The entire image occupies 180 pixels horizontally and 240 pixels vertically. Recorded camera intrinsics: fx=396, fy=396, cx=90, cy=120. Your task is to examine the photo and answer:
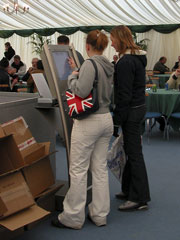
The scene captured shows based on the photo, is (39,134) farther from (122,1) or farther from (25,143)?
(122,1)

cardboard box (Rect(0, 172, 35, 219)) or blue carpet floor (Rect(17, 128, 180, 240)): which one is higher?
cardboard box (Rect(0, 172, 35, 219))

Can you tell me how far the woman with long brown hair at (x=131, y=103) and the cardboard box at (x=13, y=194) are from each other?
35.7 inches

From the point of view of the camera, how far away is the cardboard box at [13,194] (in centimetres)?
238

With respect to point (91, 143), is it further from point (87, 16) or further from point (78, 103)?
point (87, 16)

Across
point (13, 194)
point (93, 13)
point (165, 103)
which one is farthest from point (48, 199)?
point (93, 13)

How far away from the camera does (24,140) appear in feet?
9.29

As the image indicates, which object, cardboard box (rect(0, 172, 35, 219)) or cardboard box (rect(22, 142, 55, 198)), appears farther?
cardboard box (rect(22, 142, 55, 198))

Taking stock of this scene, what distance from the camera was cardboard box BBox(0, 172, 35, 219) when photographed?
2383 millimetres

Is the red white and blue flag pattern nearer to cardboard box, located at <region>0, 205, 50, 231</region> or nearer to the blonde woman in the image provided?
the blonde woman

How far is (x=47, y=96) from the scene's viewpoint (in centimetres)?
312

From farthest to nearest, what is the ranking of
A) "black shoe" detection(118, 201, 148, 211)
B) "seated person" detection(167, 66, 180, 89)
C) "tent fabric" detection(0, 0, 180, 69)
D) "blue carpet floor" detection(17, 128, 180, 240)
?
"tent fabric" detection(0, 0, 180, 69), "seated person" detection(167, 66, 180, 89), "black shoe" detection(118, 201, 148, 211), "blue carpet floor" detection(17, 128, 180, 240)

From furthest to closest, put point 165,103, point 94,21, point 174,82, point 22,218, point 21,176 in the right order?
point 94,21, point 174,82, point 165,103, point 21,176, point 22,218

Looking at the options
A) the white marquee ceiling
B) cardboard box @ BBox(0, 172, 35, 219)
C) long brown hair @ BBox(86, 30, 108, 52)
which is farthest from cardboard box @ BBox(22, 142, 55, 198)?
the white marquee ceiling

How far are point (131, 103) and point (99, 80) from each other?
469mm
